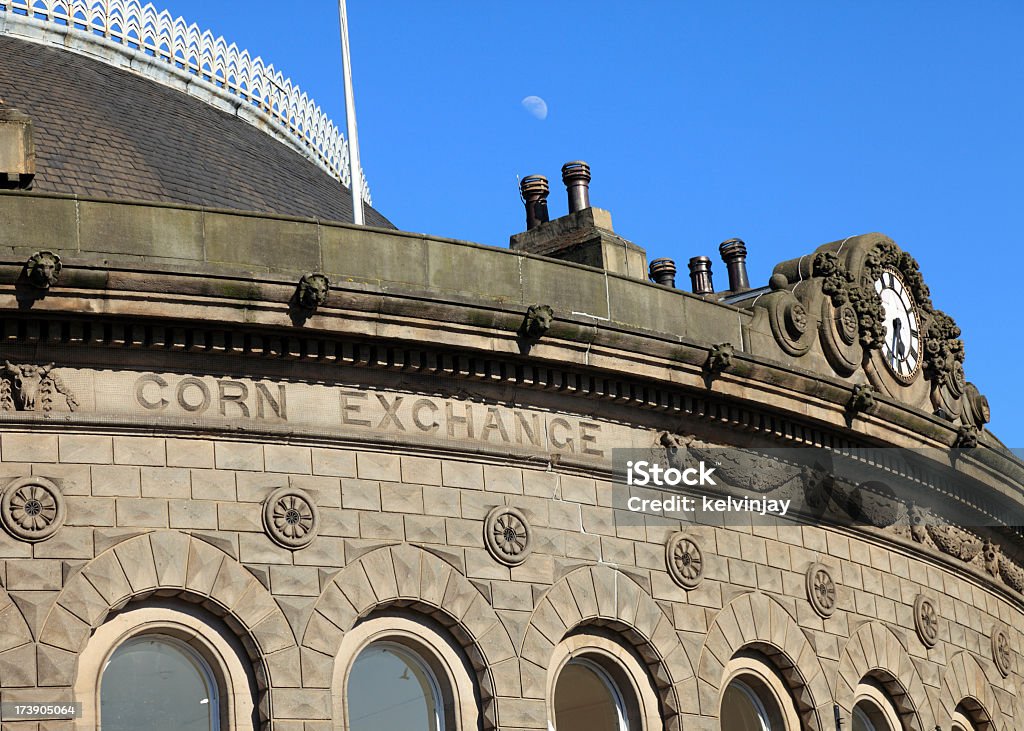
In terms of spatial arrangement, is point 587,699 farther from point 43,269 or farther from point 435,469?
point 43,269

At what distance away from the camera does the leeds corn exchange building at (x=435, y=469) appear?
2138 centimetres

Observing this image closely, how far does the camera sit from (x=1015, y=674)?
3066cm

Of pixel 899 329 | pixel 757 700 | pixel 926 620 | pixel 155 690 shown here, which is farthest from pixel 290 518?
pixel 899 329

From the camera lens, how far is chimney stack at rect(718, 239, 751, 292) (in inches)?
1487

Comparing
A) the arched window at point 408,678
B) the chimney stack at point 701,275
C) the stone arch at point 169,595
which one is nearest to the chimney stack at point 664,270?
the chimney stack at point 701,275

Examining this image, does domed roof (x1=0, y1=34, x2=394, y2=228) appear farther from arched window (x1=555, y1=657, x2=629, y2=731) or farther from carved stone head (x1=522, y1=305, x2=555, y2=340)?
arched window (x1=555, y1=657, x2=629, y2=731)

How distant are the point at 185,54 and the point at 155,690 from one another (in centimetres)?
1412

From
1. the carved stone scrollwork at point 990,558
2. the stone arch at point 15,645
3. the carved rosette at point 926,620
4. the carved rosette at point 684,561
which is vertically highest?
the carved stone scrollwork at point 990,558

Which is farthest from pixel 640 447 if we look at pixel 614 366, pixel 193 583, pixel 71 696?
pixel 71 696

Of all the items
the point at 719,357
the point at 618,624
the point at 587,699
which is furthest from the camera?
the point at 719,357

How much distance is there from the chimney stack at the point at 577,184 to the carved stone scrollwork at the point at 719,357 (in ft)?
14.5

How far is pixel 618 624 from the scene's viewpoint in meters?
24.1

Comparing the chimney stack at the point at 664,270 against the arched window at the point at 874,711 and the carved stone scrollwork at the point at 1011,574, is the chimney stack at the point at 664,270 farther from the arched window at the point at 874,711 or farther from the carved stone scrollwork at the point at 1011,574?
the arched window at the point at 874,711

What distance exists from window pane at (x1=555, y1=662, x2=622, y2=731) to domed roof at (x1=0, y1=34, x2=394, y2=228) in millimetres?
7622
